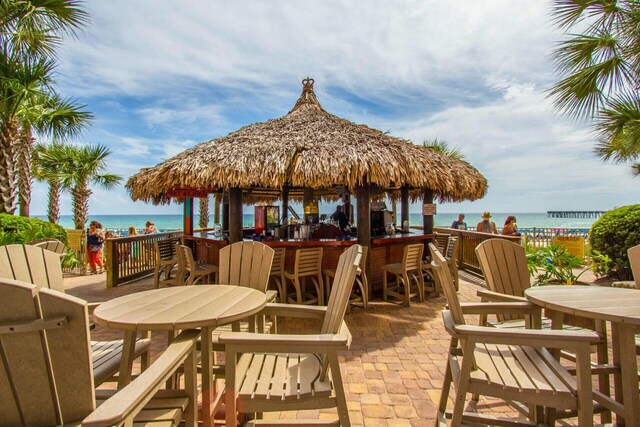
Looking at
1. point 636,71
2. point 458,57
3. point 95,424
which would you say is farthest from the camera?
point 458,57

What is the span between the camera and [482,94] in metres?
13.2

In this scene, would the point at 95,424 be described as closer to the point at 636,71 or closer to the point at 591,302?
the point at 591,302

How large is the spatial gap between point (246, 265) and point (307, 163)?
2.39 m

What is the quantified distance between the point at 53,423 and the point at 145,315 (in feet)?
2.08

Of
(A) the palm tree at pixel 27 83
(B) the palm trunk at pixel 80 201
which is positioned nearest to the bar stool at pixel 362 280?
(A) the palm tree at pixel 27 83

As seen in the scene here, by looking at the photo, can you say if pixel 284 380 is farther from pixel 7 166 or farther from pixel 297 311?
pixel 7 166

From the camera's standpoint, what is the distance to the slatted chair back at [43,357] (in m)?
1.01

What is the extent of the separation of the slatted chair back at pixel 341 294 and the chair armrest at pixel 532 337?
58 centimetres

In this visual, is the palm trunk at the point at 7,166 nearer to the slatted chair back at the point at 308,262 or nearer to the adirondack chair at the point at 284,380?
the slatted chair back at the point at 308,262

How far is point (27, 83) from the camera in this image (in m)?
6.14

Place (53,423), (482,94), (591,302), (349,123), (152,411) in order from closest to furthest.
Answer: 1. (53,423)
2. (152,411)
3. (591,302)
4. (349,123)
5. (482,94)

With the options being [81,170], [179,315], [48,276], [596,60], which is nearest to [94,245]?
[81,170]

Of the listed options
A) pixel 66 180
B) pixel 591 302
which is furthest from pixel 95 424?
pixel 66 180

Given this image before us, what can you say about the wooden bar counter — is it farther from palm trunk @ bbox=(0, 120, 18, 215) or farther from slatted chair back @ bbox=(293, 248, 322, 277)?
palm trunk @ bbox=(0, 120, 18, 215)
